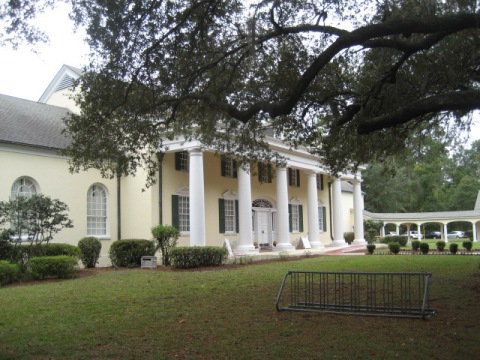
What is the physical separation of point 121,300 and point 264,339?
5.03 metres

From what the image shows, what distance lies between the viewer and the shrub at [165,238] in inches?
820

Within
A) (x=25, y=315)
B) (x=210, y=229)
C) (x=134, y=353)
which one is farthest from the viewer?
(x=210, y=229)

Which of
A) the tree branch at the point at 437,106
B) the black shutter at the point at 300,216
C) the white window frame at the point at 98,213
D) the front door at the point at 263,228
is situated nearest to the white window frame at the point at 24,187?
the white window frame at the point at 98,213

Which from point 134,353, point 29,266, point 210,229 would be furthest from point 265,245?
point 134,353

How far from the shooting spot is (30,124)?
21.9 metres

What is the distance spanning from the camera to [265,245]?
28.8 meters

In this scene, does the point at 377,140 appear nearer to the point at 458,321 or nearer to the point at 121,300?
the point at 458,321

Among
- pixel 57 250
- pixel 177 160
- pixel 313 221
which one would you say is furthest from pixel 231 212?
pixel 57 250

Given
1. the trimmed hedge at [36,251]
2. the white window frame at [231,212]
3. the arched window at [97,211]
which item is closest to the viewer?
the trimmed hedge at [36,251]

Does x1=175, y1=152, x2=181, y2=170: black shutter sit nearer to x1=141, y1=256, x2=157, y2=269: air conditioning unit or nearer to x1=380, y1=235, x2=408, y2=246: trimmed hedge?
x1=141, y1=256, x2=157, y2=269: air conditioning unit

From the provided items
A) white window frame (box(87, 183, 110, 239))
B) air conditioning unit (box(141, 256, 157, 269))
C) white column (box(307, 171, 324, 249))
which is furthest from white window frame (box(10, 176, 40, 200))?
white column (box(307, 171, 324, 249))

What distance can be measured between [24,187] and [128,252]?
504cm

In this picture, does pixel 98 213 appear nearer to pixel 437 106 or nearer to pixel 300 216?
pixel 300 216

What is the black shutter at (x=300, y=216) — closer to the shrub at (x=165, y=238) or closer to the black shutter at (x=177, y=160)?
the black shutter at (x=177, y=160)
